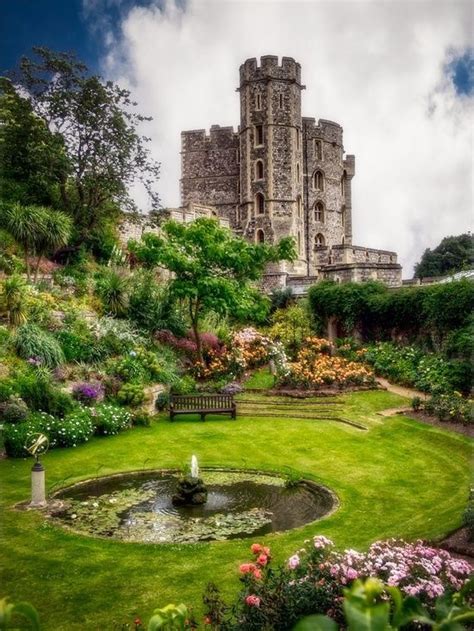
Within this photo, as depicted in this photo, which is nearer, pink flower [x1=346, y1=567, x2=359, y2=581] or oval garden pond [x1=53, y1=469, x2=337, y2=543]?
pink flower [x1=346, y1=567, x2=359, y2=581]

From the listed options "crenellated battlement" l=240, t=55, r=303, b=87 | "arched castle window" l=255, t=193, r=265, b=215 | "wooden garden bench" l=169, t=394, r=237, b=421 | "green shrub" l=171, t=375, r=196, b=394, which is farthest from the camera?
"arched castle window" l=255, t=193, r=265, b=215

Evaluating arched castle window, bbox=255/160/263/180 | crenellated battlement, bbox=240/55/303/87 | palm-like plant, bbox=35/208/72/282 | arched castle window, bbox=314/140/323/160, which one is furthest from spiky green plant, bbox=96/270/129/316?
arched castle window, bbox=314/140/323/160

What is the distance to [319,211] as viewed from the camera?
46.4 meters

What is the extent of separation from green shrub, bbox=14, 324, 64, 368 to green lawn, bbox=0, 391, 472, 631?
2.96 metres

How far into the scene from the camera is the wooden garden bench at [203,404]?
1587cm

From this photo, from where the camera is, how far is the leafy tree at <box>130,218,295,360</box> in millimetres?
19438

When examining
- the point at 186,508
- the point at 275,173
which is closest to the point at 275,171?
the point at 275,173

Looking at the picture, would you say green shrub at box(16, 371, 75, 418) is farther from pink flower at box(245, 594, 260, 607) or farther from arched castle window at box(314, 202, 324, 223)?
arched castle window at box(314, 202, 324, 223)

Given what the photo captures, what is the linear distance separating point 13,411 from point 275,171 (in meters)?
32.6

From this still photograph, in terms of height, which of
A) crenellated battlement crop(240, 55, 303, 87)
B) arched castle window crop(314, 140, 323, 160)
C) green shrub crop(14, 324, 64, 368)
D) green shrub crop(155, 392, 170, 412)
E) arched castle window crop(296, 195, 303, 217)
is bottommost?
green shrub crop(155, 392, 170, 412)

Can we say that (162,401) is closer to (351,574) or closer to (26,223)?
(26,223)

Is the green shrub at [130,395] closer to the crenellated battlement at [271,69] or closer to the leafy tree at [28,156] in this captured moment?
the leafy tree at [28,156]

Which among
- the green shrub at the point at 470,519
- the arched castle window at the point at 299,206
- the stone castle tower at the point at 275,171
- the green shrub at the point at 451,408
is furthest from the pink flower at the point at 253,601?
the arched castle window at the point at 299,206

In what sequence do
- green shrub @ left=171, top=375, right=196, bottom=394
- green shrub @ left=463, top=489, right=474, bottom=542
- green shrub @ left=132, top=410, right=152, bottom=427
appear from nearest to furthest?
green shrub @ left=463, top=489, right=474, bottom=542 → green shrub @ left=132, top=410, right=152, bottom=427 → green shrub @ left=171, top=375, right=196, bottom=394
